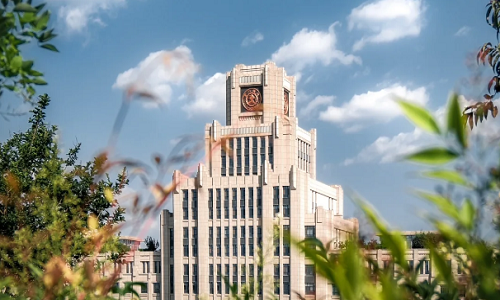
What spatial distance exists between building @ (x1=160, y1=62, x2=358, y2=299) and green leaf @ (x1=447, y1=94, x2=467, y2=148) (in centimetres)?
5229

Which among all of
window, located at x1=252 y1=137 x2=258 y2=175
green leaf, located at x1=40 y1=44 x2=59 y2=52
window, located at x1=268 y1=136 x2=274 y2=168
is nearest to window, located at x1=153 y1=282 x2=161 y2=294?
window, located at x1=252 y1=137 x2=258 y2=175

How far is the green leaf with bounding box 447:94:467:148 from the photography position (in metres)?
0.70

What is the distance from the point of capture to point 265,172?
5562 cm

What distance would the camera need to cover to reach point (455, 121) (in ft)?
2.32

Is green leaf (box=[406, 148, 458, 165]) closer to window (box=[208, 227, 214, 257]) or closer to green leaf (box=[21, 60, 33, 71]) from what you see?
green leaf (box=[21, 60, 33, 71])

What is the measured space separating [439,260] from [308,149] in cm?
6226

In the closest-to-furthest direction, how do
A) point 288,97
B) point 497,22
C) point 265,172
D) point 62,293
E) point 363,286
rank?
point 363,286 < point 62,293 < point 497,22 < point 265,172 < point 288,97

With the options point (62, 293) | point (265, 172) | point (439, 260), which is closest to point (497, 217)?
point (439, 260)

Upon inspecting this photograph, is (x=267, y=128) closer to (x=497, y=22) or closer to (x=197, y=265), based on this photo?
(x=197, y=265)

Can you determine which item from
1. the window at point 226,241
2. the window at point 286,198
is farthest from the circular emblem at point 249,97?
the window at point 226,241

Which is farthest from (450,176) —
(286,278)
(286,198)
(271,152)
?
(271,152)

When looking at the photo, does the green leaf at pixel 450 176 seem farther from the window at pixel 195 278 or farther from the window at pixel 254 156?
the window at pixel 254 156

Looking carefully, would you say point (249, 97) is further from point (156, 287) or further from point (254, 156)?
Answer: point (156, 287)

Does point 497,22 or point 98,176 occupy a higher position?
point 497,22
